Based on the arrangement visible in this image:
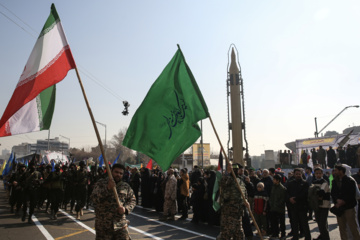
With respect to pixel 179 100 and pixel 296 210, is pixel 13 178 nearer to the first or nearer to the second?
pixel 179 100

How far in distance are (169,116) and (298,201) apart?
4309mm

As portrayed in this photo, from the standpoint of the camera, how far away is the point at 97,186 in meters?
4.69

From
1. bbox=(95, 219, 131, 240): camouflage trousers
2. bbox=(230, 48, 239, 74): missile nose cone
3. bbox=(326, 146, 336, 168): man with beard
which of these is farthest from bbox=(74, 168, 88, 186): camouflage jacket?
bbox=(230, 48, 239, 74): missile nose cone

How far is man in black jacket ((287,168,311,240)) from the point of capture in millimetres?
7660

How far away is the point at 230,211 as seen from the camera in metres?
5.98

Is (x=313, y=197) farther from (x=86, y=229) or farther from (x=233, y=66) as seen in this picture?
(x=233, y=66)

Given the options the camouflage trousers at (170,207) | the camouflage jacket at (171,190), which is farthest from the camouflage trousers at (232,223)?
the camouflage trousers at (170,207)

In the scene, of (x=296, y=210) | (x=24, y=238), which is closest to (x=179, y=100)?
(x=296, y=210)

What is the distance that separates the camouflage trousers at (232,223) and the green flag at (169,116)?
61.6 inches

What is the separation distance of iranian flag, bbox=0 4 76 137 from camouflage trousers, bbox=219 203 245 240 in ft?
12.2

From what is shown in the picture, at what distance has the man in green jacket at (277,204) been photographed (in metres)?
8.28

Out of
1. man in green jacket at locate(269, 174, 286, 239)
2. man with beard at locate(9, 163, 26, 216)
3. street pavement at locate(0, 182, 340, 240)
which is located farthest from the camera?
man with beard at locate(9, 163, 26, 216)

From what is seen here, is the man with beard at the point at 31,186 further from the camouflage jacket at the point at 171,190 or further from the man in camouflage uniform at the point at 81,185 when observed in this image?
the camouflage jacket at the point at 171,190

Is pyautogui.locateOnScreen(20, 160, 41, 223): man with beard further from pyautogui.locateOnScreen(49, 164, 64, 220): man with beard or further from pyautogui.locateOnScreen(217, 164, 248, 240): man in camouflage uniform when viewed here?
pyautogui.locateOnScreen(217, 164, 248, 240): man in camouflage uniform
